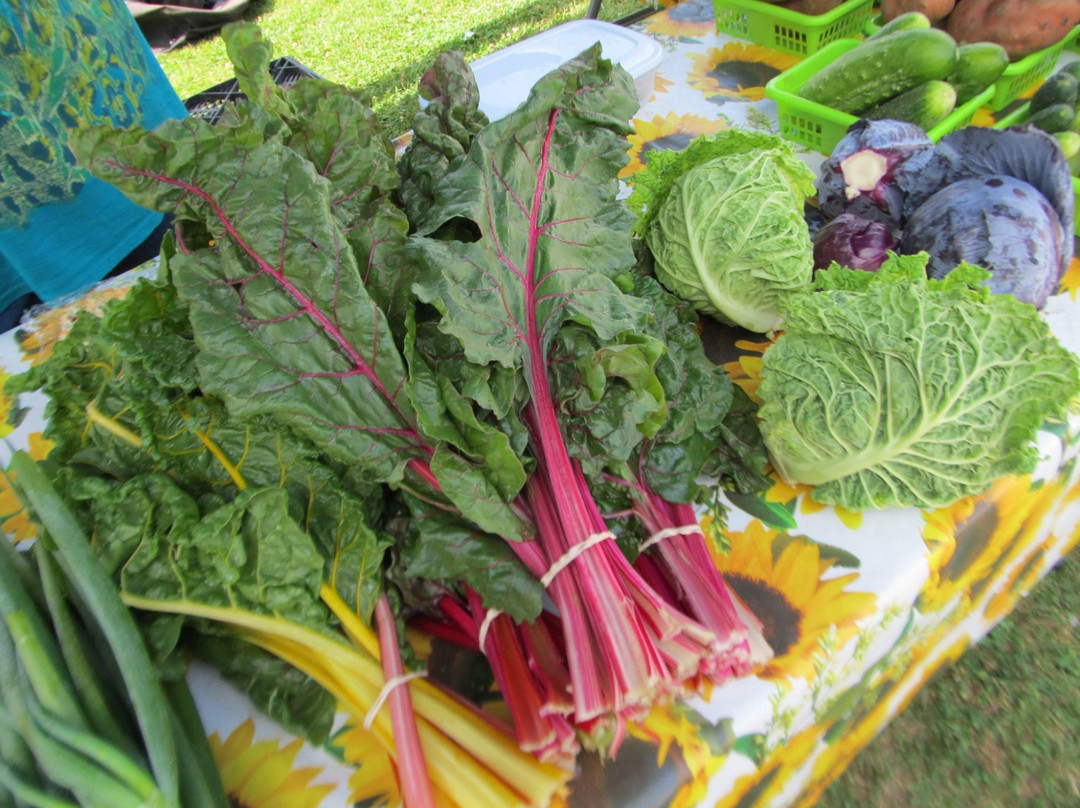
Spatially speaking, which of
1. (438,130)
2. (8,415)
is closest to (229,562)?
(438,130)

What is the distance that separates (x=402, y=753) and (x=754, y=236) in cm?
121

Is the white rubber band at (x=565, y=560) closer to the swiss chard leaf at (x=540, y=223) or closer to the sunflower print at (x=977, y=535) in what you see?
the swiss chard leaf at (x=540, y=223)

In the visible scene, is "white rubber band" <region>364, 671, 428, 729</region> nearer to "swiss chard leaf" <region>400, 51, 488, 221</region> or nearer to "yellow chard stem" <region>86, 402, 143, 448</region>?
"yellow chard stem" <region>86, 402, 143, 448</region>

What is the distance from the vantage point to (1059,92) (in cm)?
185

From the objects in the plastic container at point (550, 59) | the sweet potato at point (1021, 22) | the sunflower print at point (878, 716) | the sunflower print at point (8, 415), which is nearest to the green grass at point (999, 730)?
the sunflower print at point (878, 716)

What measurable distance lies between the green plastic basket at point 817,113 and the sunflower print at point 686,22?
0.68 metres

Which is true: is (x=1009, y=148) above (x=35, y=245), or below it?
below

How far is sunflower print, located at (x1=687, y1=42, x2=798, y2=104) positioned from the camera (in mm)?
2473

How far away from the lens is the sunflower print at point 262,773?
107cm

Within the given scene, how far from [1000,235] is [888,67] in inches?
31.6

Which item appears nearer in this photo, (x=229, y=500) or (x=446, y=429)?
(x=446, y=429)

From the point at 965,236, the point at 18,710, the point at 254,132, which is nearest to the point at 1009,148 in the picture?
the point at 965,236

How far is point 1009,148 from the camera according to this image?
1602 millimetres

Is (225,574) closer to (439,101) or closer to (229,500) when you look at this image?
(229,500)
